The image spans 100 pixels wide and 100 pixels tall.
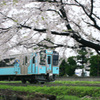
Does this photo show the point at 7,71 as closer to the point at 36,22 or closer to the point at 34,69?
the point at 34,69

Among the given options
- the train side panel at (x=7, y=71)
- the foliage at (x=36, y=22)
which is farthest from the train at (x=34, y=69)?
the foliage at (x=36, y=22)

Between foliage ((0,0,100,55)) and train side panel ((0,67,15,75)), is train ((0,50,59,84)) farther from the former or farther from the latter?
foliage ((0,0,100,55))

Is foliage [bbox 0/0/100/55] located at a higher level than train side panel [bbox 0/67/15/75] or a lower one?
higher

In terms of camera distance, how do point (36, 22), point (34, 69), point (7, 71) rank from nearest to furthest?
1. point (36, 22)
2. point (34, 69)
3. point (7, 71)

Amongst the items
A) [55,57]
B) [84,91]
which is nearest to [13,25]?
[84,91]

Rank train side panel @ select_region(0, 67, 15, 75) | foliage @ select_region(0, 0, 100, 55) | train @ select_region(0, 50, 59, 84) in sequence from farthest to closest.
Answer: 1. train side panel @ select_region(0, 67, 15, 75)
2. train @ select_region(0, 50, 59, 84)
3. foliage @ select_region(0, 0, 100, 55)

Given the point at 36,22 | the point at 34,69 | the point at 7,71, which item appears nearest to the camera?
the point at 36,22

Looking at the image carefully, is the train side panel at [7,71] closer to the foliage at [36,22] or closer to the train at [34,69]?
the train at [34,69]

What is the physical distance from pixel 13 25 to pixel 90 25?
307 centimetres

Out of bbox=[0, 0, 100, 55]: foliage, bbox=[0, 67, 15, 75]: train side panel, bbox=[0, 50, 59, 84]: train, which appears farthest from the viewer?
bbox=[0, 67, 15, 75]: train side panel

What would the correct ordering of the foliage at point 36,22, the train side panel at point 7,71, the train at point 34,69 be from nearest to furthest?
the foliage at point 36,22
the train at point 34,69
the train side panel at point 7,71

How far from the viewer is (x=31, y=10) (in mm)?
6895

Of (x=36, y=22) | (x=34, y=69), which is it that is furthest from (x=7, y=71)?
(x=36, y=22)

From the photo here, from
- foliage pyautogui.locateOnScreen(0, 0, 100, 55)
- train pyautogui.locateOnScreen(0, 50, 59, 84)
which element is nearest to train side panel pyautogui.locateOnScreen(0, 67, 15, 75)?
train pyautogui.locateOnScreen(0, 50, 59, 84)
